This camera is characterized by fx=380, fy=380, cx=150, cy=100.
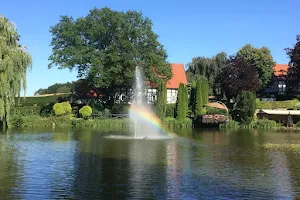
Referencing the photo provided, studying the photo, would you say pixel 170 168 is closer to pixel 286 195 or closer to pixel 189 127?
pixel 286 195

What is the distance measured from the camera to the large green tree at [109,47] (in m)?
50.8

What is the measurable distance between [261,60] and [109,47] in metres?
33.9

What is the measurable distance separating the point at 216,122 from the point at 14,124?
23.4 m

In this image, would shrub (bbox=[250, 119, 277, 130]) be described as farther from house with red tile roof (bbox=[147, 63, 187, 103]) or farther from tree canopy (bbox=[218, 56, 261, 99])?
house with red tile roof (bbox=[147, 63, 187, 103])

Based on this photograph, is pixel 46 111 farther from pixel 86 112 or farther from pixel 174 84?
pixel 174 84

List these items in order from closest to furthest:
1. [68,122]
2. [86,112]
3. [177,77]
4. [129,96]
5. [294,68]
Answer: [68,122] → [86,112] → [129,96] → [294,68] → [177,77]

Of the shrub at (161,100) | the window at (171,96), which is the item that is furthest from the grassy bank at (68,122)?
the window at (171,96)

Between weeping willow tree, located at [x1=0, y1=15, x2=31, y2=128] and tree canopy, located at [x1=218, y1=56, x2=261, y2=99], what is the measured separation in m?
33.3

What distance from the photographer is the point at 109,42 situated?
53438 millimetres

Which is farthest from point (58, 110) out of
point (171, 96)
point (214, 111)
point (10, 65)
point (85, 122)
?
point (171, 96)

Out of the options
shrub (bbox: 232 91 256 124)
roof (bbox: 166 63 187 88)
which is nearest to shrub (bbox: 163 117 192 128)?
shrub (bbox: 232 91 256 124)

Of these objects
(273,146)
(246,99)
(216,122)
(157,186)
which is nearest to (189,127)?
(216,122)

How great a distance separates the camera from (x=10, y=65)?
29125 millimetres

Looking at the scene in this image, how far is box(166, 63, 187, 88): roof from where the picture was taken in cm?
6744
